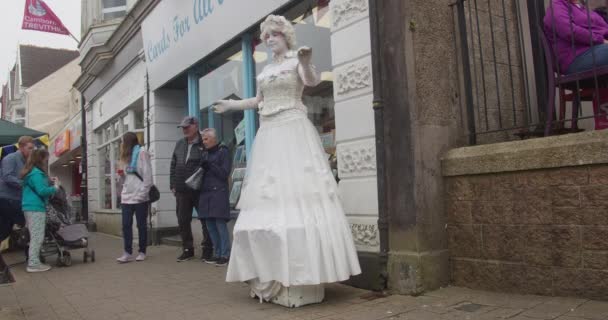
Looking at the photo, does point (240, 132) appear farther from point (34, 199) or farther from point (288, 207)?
point (288, 207)

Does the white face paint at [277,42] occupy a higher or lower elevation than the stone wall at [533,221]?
higher

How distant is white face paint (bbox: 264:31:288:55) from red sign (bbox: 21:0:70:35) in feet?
44.0

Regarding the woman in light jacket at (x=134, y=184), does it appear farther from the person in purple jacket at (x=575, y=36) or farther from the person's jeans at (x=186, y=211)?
the person in purple jacket at (x=575, y=36)

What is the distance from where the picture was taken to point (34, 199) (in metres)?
6.70

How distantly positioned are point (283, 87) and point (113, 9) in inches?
494

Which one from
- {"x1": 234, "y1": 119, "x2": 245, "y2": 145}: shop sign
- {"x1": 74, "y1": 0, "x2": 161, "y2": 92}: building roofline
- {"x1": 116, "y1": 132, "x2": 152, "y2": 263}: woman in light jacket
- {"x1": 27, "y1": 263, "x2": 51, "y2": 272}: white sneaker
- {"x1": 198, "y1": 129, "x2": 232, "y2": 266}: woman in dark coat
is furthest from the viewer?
{"x1": 74, "y1": 0, "x2": 161, "y2": 92}: building roofline

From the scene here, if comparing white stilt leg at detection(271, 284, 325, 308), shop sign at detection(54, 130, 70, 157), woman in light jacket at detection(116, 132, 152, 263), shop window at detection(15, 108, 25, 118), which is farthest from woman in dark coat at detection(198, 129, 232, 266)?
shop window at detection(15, 108, 25, 118)

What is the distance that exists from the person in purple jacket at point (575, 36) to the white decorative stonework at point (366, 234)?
6.93ft

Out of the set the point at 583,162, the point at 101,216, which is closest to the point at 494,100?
the point at 583,162

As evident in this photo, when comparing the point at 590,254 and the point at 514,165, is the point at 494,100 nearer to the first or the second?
the point at 514,165

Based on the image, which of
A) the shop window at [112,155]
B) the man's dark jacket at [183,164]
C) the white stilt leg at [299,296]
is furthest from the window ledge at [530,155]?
the shop window at [112,155]

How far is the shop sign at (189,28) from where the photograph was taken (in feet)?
22.5

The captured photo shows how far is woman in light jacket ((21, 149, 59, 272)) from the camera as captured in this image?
6664mm

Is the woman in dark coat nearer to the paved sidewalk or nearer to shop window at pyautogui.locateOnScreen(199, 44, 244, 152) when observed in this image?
the paved sidewalk
